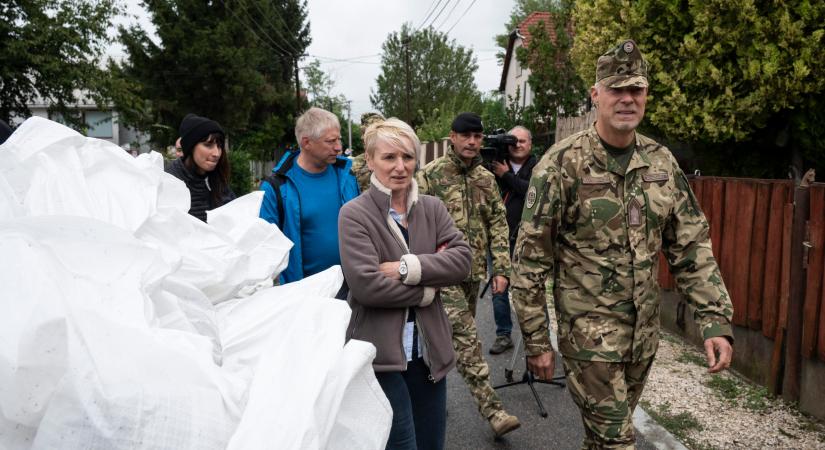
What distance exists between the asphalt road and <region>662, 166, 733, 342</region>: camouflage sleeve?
143 centimetres

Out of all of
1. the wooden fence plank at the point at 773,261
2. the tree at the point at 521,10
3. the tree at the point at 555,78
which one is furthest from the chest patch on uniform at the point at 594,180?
the tree at the point at 521,10

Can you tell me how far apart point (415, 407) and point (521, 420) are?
1.76m

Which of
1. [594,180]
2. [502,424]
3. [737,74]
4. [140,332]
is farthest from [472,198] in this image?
[737,74]

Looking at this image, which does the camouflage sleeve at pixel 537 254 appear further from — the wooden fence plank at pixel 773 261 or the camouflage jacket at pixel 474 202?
the wooden fence plank at pixel 773 261

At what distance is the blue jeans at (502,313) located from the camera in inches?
239

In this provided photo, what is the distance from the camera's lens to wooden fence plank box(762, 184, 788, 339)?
4.77m

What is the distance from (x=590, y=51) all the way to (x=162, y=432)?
981 centimetres

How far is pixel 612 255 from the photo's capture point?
2.96 metres

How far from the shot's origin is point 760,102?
755cm

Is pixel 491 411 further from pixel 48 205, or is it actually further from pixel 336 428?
pixel 48 205

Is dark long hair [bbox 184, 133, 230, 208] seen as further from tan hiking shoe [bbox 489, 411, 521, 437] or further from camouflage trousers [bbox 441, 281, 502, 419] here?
tan hiking shoe [bbox 489, 411, 521, 437]

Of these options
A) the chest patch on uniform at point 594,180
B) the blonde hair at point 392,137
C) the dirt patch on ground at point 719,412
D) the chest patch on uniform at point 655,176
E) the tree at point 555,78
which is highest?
the tree at point 555,78

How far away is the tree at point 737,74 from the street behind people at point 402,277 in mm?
6054

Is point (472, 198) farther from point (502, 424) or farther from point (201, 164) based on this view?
point (201, 164)
